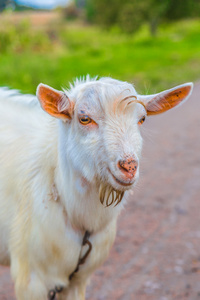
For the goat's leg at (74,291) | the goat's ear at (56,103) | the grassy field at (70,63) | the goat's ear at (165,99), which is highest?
the grassy field at (70,63)

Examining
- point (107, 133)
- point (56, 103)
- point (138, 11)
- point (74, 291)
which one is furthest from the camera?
point (138, 11)

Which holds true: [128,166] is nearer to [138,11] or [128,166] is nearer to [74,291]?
[74,291]

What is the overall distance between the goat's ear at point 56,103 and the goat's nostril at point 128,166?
0.48m

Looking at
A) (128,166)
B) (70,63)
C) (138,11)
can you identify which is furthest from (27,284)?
(138,11)

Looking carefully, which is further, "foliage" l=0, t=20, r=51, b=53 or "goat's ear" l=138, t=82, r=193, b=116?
"foliage" l=0, t=20, r=51, b=53

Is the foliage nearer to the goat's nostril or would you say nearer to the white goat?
the white goat

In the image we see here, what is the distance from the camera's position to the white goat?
90.8 inches

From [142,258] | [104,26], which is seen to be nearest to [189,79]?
Answer: [142,258]

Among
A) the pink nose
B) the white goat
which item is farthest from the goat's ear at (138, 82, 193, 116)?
the pink nose

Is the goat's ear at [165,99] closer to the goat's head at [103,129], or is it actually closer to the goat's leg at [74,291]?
the goat's head at [103,129]

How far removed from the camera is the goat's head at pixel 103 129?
2.21 meters

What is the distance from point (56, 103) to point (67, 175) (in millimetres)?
474

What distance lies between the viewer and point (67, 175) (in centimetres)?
262

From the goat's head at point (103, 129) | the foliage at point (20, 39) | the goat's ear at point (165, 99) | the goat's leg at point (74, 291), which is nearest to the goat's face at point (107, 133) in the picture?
the goat's head at point (103, 129)
